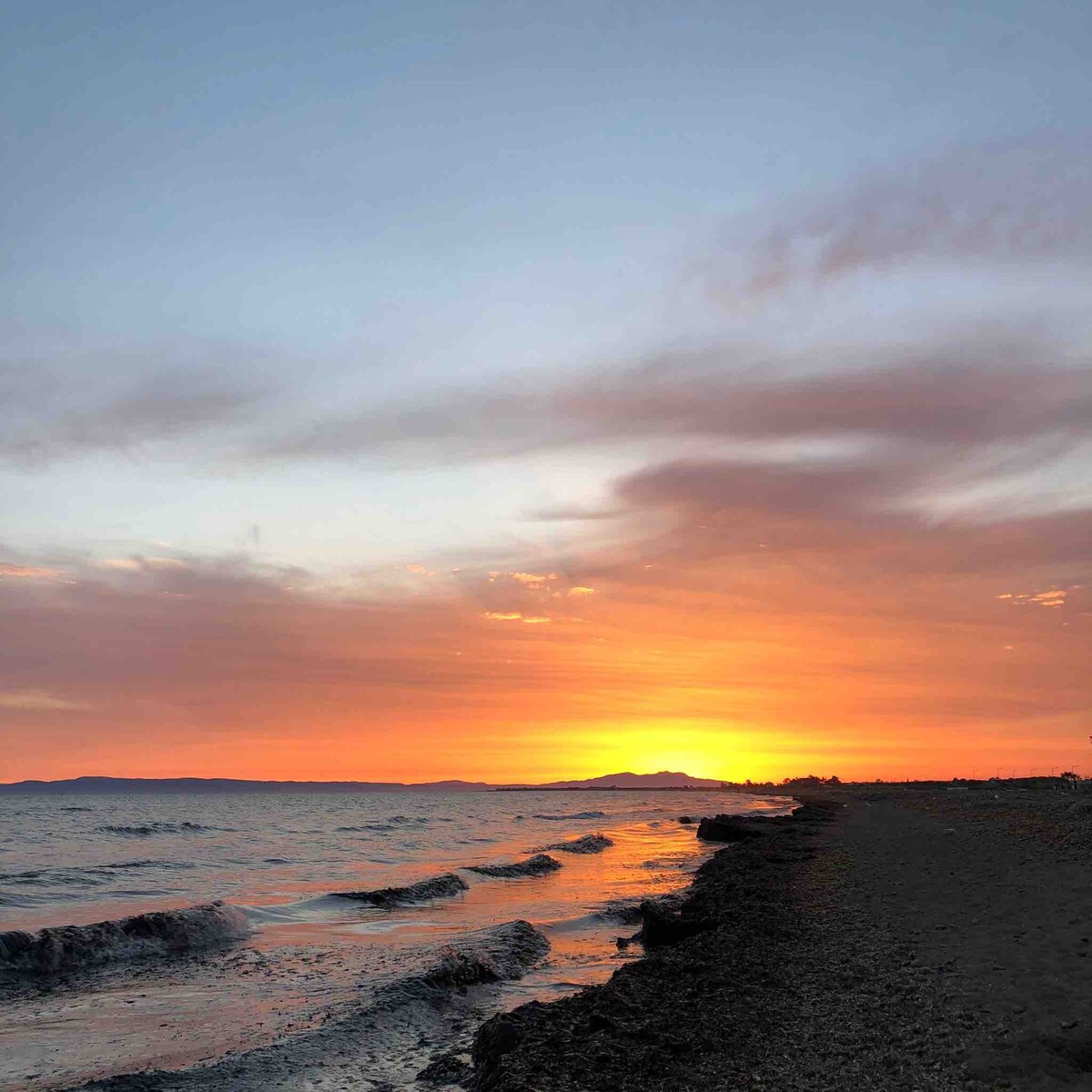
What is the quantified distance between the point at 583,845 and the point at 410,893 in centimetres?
2024

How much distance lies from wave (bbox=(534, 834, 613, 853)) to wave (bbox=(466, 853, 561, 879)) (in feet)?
25.8

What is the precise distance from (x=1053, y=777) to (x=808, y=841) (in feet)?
314

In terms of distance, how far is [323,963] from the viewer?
667 inches

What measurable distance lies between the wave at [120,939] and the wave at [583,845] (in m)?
25.2

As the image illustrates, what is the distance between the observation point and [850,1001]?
1082cm

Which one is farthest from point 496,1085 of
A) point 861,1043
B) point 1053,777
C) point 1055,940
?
point 1053,777

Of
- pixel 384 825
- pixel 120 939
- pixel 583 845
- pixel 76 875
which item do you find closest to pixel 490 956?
pixel 120 939

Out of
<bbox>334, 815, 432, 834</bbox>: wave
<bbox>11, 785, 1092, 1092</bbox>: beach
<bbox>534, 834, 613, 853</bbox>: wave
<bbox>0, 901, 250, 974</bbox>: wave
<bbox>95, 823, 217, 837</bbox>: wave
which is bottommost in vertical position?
<bbox>334, 815, 432, 834</bbox>: wave

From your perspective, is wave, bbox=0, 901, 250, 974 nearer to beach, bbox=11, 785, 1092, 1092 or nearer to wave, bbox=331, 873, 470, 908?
beach, bbox=11, 785, 1092, 1092

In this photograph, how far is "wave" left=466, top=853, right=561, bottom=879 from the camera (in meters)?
33.8

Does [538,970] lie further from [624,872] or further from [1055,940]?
[624,872]

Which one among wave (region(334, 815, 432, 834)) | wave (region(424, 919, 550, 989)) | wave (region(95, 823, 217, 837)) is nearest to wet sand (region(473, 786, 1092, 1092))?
wave (region(424, 919, 550, 989))

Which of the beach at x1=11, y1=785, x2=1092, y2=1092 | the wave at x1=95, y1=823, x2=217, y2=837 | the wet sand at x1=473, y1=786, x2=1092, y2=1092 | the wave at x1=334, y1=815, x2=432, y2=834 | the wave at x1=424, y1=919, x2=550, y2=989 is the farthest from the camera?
the wave at x1=334, y1=815, x2=432, y2=834

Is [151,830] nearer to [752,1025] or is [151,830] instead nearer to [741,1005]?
[741,1005]
